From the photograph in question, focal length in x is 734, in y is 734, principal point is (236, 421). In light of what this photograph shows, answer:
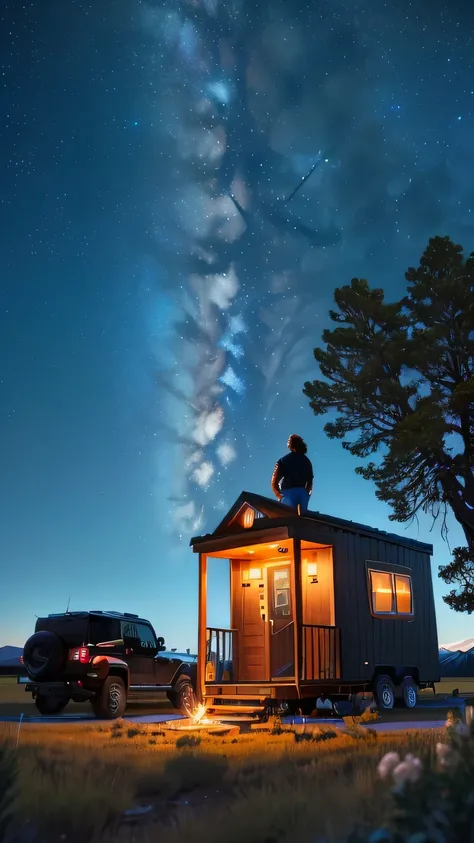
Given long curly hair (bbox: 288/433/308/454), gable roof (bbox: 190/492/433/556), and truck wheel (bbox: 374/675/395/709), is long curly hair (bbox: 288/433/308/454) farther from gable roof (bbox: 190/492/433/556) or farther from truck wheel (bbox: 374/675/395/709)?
truck wheel (bbox: 374/675/395/709)

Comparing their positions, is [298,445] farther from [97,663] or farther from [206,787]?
[206,787]

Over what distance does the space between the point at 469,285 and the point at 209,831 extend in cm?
1602

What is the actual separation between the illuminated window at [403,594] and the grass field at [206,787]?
248 inches

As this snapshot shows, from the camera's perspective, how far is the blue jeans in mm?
13148

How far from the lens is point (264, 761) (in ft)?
21.9

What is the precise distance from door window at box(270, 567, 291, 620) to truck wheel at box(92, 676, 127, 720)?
3.07m

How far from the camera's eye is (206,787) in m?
5.89

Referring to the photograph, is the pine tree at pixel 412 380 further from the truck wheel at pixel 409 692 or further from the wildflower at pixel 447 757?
the wildflower at pixel 447 757

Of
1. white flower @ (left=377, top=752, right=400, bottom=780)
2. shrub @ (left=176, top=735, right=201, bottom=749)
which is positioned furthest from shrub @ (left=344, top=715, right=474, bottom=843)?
shrub @ (left=176, top=735, right=201, bottom=749)

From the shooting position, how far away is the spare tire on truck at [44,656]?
42.1 feet

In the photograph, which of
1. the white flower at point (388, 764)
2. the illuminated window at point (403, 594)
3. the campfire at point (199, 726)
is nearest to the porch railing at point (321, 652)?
the campfire at point (199, 726)

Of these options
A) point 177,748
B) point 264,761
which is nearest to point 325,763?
point 264,761

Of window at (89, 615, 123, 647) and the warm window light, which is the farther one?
window at (89, 615, 123, 647)

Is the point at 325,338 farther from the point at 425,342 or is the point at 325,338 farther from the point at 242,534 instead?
the point at 242,534
